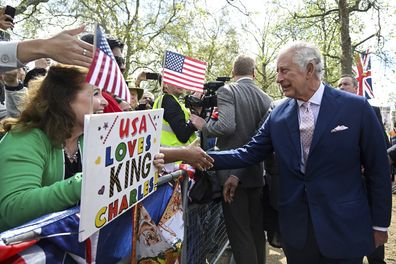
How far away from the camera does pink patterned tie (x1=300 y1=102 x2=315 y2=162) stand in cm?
251

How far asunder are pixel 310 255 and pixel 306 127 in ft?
2.77

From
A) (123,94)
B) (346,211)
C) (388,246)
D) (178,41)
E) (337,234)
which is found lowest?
(388,246)

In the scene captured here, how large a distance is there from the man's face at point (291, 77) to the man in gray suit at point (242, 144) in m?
0.85

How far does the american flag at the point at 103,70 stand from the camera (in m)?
1.40

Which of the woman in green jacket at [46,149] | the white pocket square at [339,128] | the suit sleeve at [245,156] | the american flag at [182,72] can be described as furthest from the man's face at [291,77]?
the woman in green jacket at [46,149]

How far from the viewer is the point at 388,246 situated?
5.18 meters

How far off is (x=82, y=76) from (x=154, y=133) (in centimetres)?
53

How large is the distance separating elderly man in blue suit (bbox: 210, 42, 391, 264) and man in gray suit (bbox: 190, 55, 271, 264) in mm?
793

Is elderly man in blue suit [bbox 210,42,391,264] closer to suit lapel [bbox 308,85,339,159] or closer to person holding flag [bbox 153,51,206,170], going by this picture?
suit lapel [bbox 308,85,339,159]

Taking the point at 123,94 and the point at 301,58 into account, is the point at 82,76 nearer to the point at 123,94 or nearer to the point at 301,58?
the point at 123,94

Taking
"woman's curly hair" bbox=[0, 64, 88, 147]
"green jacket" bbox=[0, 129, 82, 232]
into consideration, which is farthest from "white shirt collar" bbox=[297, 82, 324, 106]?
"green jacket" bbox=[0, 129, 82, 232]

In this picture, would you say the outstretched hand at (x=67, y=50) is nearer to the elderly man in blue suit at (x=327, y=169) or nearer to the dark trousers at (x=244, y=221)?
the elderly man in blue suit at (x=327, y=169)

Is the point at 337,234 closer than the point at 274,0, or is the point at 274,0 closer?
the point at 337,234

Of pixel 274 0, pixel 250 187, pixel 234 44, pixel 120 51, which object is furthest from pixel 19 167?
pixel 234 44
